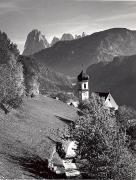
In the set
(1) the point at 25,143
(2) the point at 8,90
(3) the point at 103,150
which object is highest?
(2) the point at 8,90

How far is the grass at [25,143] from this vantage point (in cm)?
3525

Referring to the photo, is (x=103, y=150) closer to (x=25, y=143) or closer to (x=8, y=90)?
(x=25, y=143)

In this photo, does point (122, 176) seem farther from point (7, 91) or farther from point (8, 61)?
point (8, 61)

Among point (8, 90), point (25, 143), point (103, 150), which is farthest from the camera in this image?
point (8, 90)

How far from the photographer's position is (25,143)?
→ 4650cm

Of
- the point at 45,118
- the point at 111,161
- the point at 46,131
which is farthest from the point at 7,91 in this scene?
the point at 111,161

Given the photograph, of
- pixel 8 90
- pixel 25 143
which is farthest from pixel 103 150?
pixel 8 90

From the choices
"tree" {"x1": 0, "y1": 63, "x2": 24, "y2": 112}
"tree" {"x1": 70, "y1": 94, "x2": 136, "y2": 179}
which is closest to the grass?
"tree" {"x1": 0, "y1": 63, "x2": 24, "y2": 112}

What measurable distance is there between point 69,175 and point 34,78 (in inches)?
2020

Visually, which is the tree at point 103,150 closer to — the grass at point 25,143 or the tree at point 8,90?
the grass at point 25,143

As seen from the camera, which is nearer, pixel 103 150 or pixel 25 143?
pixel 103 150

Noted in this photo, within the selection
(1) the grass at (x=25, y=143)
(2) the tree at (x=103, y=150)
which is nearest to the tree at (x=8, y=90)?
(1) the grass at (x=25, y=143)

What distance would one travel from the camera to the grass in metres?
35.2

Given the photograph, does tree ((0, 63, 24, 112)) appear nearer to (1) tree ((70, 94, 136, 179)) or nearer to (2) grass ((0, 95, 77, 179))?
(2) grass ((0, 95, 77, 179))
